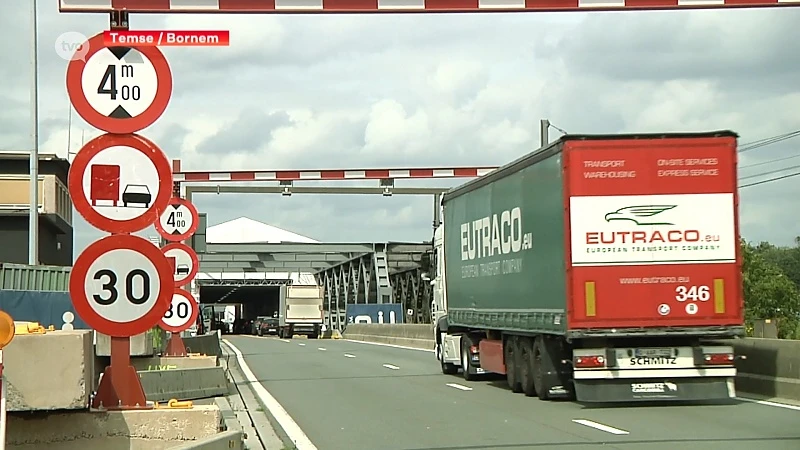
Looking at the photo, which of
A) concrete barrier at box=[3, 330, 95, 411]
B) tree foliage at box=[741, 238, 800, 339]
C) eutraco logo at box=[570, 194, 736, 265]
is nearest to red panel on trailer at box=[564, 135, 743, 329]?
eutraco logo at box=[570, 194, 736, 265]

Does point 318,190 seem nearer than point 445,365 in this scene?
No

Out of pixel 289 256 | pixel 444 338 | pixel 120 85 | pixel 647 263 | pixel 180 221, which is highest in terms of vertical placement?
pixel 289 256

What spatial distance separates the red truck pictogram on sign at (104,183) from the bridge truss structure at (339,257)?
28507 millimetres

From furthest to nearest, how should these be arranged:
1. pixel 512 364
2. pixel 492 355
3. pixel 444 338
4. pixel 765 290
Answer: pixel 765 290
pixel 444 338
pixel 492 355
pixel 512 364

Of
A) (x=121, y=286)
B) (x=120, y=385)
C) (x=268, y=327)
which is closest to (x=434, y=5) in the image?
(x=121, y=286)

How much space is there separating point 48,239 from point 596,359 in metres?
61.2

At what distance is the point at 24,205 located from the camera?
68688mm

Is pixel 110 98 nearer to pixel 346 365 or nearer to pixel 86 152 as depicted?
pixel 86 152

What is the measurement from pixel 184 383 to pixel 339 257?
244 ft

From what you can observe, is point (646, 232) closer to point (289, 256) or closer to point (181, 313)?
point (181, 313)

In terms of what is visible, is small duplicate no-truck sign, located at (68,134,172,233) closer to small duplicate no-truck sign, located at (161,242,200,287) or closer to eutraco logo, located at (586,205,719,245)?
eutraco logo, located at (586,205,719,245)

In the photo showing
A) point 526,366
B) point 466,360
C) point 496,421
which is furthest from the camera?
point 466,360

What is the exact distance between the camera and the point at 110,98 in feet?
26.8

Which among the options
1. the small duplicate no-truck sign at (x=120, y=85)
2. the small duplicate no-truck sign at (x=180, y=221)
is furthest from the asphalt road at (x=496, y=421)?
the small duplicate no-truck sign at (x=120, y=85)
